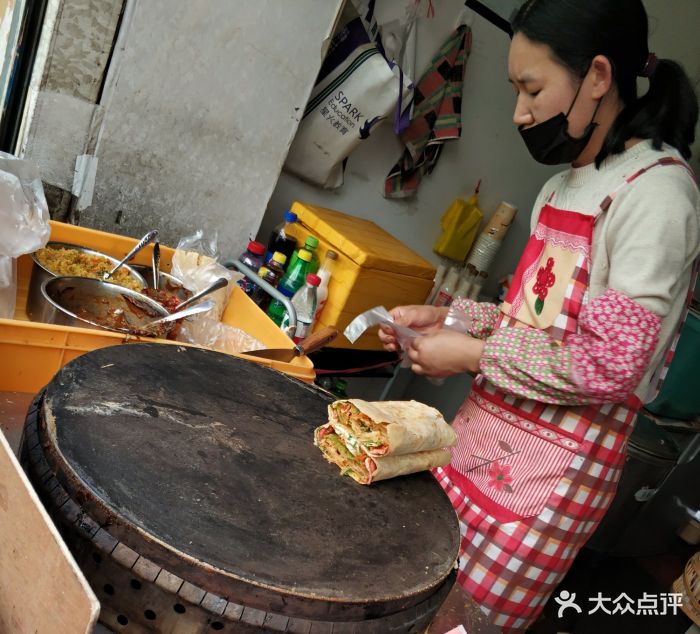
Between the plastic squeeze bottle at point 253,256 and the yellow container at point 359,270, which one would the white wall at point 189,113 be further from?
the yellow container at point 359,270

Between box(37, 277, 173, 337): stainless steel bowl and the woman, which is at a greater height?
the woman

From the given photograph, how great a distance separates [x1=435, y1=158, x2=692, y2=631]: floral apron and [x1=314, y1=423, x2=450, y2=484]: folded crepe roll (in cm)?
51

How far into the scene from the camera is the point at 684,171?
1.47 m

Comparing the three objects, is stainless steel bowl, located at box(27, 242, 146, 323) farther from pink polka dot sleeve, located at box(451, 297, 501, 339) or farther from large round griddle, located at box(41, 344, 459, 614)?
pink polka dot sleeve, located at box(451, 297, 501, 339)

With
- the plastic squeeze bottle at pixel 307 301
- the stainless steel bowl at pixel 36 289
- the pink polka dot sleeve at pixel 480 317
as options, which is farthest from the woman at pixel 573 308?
the stainless steel bowl at pixel 36 289

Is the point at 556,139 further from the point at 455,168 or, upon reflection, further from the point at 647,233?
the point at 455,168

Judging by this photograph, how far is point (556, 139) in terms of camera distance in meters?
1.57

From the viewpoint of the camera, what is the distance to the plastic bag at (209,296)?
1.81 metres

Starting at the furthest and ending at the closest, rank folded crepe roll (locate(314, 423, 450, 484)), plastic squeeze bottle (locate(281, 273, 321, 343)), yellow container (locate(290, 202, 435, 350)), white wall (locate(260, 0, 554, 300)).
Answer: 1. white wall (locate(260, 0, 554, 300))
2. yellow container (locate(290, 202, 435, 350))
3. plastic squeeze bottle (locate(281, 273, 321, 343))
4. folded crepe roll (locate(314, 423, 450, 484))

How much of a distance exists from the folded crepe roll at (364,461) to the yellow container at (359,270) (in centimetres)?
124

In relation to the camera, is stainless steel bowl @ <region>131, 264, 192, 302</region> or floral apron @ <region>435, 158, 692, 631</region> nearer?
floral apron @ <region>435, 158, 692, 631</region>

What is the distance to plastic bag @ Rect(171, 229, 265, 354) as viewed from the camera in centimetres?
181

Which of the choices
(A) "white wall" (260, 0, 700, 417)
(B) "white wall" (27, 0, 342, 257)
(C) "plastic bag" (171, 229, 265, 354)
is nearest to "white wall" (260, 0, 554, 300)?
(A) "white wall" (260, 0, 700, 417)

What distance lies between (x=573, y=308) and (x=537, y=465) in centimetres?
45
